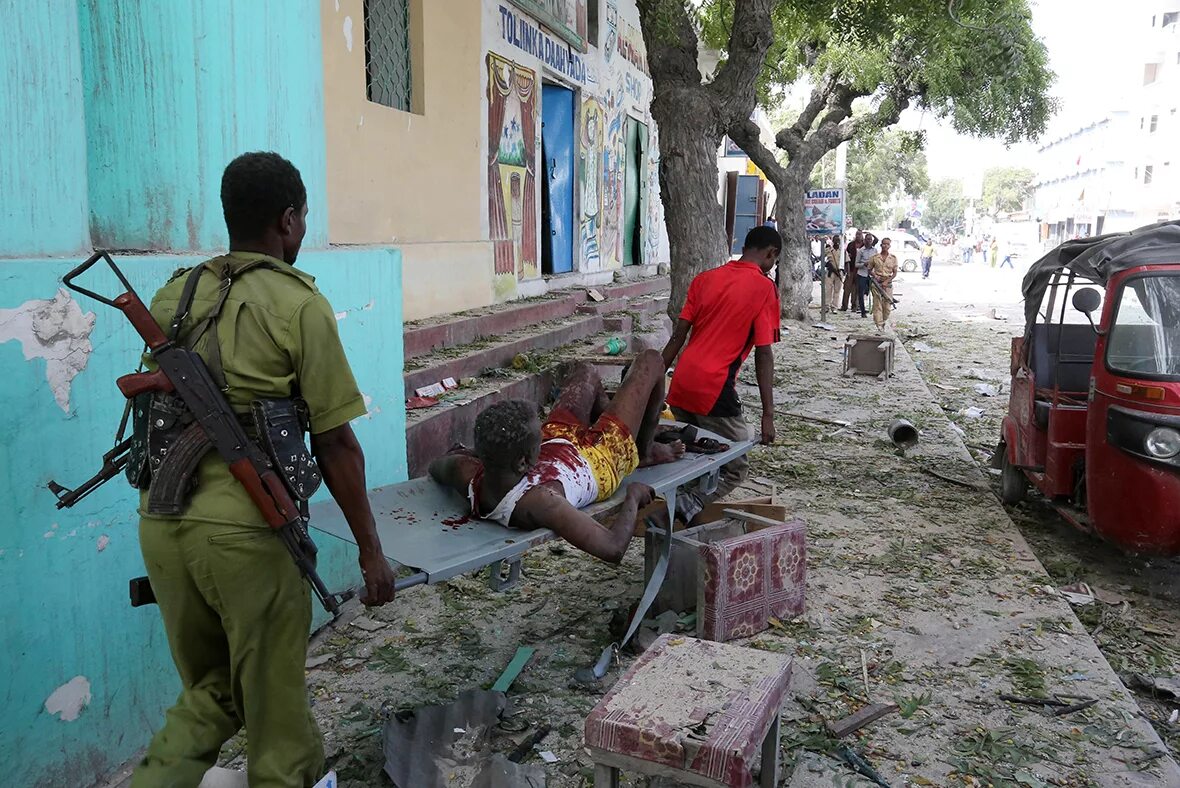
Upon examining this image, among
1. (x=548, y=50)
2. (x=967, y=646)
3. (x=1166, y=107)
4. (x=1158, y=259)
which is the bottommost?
(x=967, y=646)

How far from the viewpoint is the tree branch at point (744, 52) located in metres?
9.15

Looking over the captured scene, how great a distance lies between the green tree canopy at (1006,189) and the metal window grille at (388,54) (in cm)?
11888

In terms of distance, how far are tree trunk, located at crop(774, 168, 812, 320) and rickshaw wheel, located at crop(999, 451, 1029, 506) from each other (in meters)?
11.8

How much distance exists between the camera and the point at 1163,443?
461cm

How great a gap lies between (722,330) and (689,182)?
4597 mm

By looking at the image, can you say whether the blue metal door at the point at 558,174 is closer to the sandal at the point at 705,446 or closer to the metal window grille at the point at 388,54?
the metal window grille at the point at 388,54

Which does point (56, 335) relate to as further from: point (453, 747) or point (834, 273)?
point (834, 273)

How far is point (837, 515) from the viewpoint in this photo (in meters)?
6.29

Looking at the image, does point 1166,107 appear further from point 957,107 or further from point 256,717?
point 256,717

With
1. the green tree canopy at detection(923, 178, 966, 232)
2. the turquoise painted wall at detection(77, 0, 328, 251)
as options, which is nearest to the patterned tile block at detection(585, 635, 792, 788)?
the turquoise painted wall at detection(77, 0, 328, 251)

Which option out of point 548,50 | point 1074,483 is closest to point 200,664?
point 1074,483

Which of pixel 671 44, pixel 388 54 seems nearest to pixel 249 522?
pixel 388 54

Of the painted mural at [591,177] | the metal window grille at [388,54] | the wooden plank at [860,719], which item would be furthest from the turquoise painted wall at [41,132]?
the painted mural at [591,177]

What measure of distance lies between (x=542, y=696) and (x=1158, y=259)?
14.0 feet
